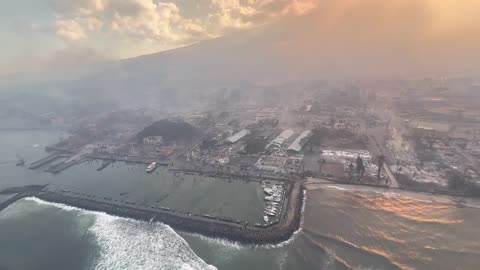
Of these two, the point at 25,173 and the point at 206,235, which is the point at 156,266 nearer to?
the point at 206,235

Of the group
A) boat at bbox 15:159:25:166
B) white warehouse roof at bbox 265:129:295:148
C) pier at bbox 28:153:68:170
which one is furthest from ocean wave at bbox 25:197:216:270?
boat at bbox 15:159:25:166

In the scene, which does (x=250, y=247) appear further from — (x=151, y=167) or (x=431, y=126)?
(x=431, y=126)

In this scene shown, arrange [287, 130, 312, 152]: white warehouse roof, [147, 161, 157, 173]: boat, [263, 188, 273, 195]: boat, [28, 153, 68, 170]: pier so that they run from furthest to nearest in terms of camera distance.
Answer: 1. [28, 153, 68, 170]: pier
2. [287, 130, 312, 152]: white warehouse roof
3. [147, 161, 157, 173]: boat
4. [263, 188, 273, 195]: boat

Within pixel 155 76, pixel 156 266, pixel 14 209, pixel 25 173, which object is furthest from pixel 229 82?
pixel 156 266

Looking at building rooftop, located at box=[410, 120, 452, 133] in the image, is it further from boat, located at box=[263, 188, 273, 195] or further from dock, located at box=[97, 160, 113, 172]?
dock, located at box=[97, 160, 113, 172]

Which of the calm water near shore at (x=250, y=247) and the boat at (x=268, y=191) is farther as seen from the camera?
the boat at (x=268, y=191)

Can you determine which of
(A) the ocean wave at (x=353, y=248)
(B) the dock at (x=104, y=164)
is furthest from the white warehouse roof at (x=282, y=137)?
(B) the dock at (x=104, y=164)

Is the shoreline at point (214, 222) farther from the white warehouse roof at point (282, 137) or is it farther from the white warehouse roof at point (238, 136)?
the white warehouse roof at point (238, 136)
